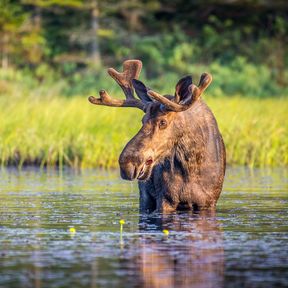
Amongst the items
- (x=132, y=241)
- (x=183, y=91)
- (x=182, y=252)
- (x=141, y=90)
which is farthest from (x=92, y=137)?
(x=182, y=252)

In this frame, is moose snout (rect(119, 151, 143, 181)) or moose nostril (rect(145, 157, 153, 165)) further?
moose nostril (rect(145, 157, 153, 165))

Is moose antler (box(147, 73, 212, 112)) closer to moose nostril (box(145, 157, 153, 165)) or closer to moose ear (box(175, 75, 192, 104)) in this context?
moose ear (box(175, 75, 192, 104))

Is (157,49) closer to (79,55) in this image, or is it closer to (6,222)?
(79,55)

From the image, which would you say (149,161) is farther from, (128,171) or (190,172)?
(190,172)

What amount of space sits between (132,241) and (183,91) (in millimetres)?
2422

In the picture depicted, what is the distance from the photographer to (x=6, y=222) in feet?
38.4

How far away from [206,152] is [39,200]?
99.5 inches

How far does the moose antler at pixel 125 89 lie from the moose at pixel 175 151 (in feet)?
0.04

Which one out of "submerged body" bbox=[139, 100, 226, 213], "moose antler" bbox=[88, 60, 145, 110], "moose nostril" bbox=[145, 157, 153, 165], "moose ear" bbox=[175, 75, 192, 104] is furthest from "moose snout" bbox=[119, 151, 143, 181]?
"moose antler" bbox=[88, 60, 145, 110]

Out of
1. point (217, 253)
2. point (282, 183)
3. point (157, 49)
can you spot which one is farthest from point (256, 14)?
point (217, 253)

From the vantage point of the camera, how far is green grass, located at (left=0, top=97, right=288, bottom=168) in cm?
1961

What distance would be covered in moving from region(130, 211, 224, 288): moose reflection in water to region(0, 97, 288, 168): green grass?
7207mm

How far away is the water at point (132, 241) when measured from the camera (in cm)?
841

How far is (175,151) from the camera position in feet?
40.1
